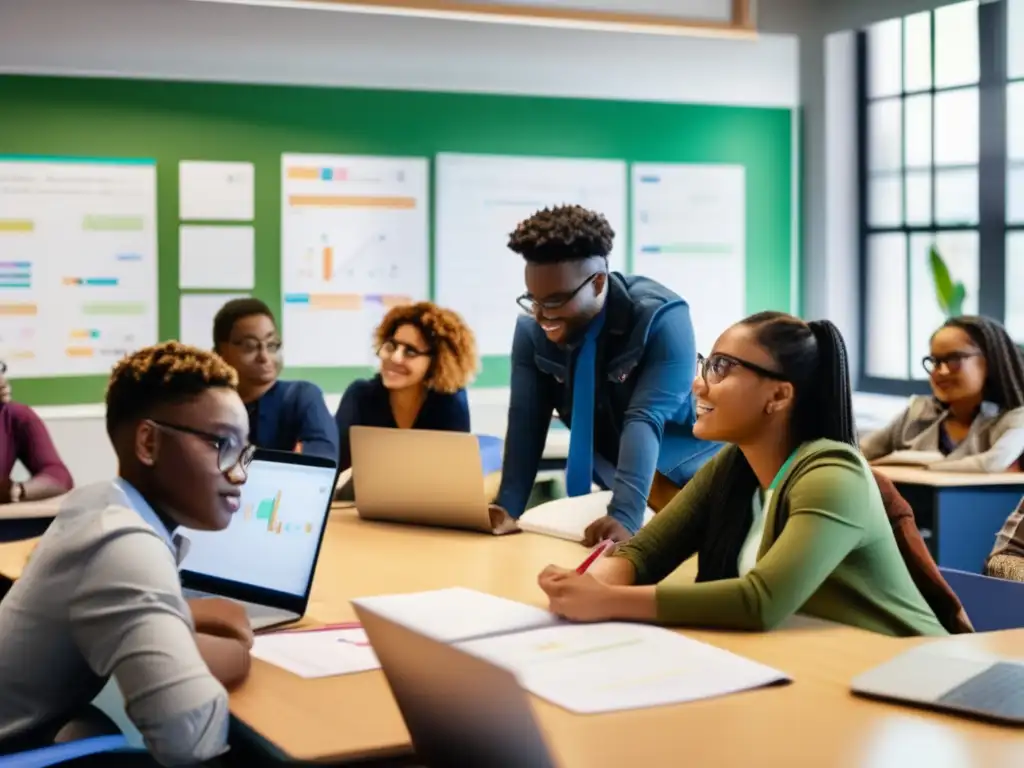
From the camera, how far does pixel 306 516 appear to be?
7.86 feet

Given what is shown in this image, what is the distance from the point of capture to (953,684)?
1.75 m

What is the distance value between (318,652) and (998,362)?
3961mm

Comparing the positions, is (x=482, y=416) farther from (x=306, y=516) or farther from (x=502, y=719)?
(x=502, y=719)

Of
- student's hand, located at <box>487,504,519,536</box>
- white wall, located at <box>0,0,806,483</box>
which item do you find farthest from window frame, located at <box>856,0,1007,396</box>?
student's hand, located at <box>487,504,519,536</box>

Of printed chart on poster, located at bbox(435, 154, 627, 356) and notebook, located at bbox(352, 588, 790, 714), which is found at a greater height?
printed chart on poster, located at bbox(435, 154, 627, 356)

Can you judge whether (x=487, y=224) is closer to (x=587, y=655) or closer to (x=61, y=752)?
(x=587, y=655)

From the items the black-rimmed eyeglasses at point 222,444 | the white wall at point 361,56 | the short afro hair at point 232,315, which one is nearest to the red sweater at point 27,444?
the short afro hair at point 232,315

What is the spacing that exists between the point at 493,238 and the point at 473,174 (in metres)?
0.32

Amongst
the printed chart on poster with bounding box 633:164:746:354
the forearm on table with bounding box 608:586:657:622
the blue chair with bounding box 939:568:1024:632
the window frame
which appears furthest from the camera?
the printed chart on poster with bounding box 633:164:746:354

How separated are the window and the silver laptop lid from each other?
417 centimetres

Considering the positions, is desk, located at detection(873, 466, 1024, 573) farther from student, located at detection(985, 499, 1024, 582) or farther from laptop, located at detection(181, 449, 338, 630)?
laptop, located at detection(181, 449, 338, 630)

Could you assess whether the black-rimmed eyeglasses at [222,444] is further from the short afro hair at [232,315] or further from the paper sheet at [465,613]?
the short afro hair at [232,315]

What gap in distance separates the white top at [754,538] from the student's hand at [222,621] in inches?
34.1

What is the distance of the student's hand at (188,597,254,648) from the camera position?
203 cm
